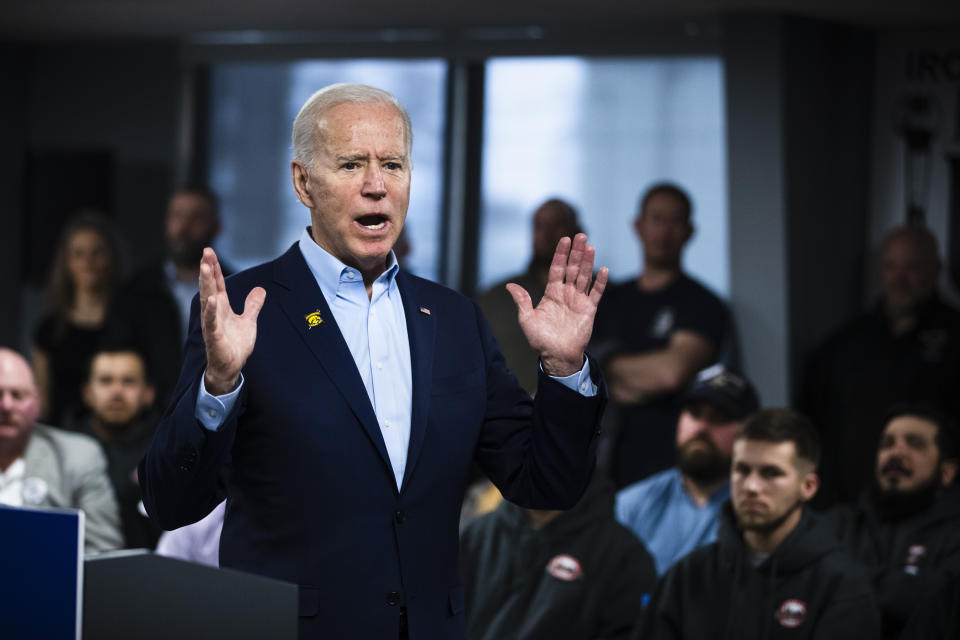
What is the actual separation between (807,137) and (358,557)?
400 centimetres

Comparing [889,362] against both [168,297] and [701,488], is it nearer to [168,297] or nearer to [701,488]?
[701,488]

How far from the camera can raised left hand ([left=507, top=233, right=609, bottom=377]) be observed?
6.38 ft

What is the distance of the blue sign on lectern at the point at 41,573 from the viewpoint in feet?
5.27

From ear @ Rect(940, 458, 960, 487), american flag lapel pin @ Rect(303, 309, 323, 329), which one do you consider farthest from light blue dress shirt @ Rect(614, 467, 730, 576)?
american flag lapel pin @ Rect(303, 309, 323, 329)

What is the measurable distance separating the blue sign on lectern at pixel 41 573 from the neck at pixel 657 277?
3.61m

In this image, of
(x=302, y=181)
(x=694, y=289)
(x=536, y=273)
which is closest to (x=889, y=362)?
(x=694, y=289)

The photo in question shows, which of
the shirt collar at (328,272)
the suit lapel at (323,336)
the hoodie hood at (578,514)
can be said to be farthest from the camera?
the hoodie hood at (578,514)

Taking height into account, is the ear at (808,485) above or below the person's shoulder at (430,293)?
below

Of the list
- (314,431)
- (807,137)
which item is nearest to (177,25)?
(807,137)

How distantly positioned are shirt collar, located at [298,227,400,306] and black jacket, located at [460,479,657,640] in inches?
68.8

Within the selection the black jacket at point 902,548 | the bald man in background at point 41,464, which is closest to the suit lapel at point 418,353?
the black jacket at point 902,548

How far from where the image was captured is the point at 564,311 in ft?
6.51

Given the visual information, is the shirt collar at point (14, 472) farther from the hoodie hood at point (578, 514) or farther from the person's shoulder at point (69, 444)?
the hoodie hood at point (578, 514)

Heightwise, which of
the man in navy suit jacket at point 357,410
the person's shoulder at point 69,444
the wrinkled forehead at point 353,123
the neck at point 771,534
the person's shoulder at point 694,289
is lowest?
the neck at point 771,534
